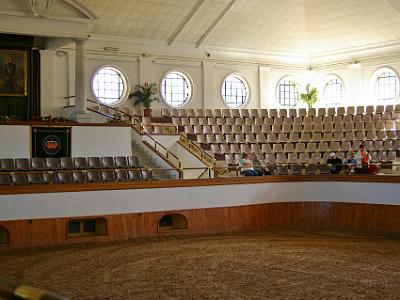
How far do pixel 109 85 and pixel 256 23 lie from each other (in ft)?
20.4

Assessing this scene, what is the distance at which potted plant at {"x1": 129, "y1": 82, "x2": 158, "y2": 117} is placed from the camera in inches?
877

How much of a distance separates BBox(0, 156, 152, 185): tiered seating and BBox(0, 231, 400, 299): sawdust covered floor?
6.89 feet

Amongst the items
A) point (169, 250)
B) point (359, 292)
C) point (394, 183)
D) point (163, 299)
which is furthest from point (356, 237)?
point (163, 299)

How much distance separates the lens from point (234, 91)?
2538 cm

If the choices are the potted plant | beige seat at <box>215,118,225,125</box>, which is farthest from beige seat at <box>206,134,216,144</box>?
the potted plant

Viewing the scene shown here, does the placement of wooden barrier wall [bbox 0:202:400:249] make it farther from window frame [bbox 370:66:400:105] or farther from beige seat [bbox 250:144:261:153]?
window frame [bbox 370:66:400:105]

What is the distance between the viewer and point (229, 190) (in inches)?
569

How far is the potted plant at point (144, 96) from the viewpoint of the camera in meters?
22.3

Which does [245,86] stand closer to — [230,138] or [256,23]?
[256,23]

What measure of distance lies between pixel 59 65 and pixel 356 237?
488 inches

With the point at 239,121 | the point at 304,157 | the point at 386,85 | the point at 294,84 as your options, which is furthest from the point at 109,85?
the point at 386,85

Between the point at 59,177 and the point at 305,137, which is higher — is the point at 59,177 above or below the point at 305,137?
below

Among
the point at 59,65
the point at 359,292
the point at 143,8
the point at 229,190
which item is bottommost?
the point at 359,292

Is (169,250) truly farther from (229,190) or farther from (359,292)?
(359,292)
